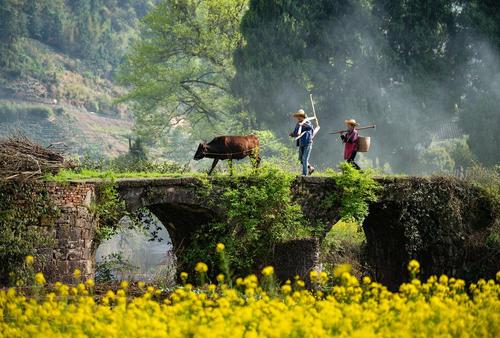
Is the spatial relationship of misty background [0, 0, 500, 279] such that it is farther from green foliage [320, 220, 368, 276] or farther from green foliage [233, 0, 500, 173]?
green foliage [320, 220, 368, 276]

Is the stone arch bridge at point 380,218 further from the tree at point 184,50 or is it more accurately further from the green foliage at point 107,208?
the tree at point 184,50

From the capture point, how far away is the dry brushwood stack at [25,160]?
59.0 feet

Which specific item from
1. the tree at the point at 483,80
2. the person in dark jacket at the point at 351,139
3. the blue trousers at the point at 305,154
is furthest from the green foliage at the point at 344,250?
the tree at the point at 483,80

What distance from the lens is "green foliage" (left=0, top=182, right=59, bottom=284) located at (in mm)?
17453

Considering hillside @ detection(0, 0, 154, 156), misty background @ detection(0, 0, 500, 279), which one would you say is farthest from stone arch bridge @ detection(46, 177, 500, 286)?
hillside @ detection(0, 0, 154, 156)

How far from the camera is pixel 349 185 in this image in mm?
21188

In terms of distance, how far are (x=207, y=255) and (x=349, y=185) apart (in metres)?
3.35

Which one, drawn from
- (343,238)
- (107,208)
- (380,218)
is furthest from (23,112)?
(107,208)

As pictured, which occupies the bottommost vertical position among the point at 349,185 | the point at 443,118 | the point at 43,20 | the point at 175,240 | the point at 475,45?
the point at 175,240

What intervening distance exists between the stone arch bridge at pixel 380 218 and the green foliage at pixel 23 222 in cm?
29

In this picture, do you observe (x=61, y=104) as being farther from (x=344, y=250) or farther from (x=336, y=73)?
(x=344, y=250)

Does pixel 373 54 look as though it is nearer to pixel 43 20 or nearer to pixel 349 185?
pixel 349 185

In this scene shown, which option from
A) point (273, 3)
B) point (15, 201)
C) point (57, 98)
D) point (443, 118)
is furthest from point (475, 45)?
point (57, 98)

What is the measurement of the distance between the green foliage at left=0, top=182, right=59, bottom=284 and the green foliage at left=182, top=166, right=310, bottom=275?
3765 mm
